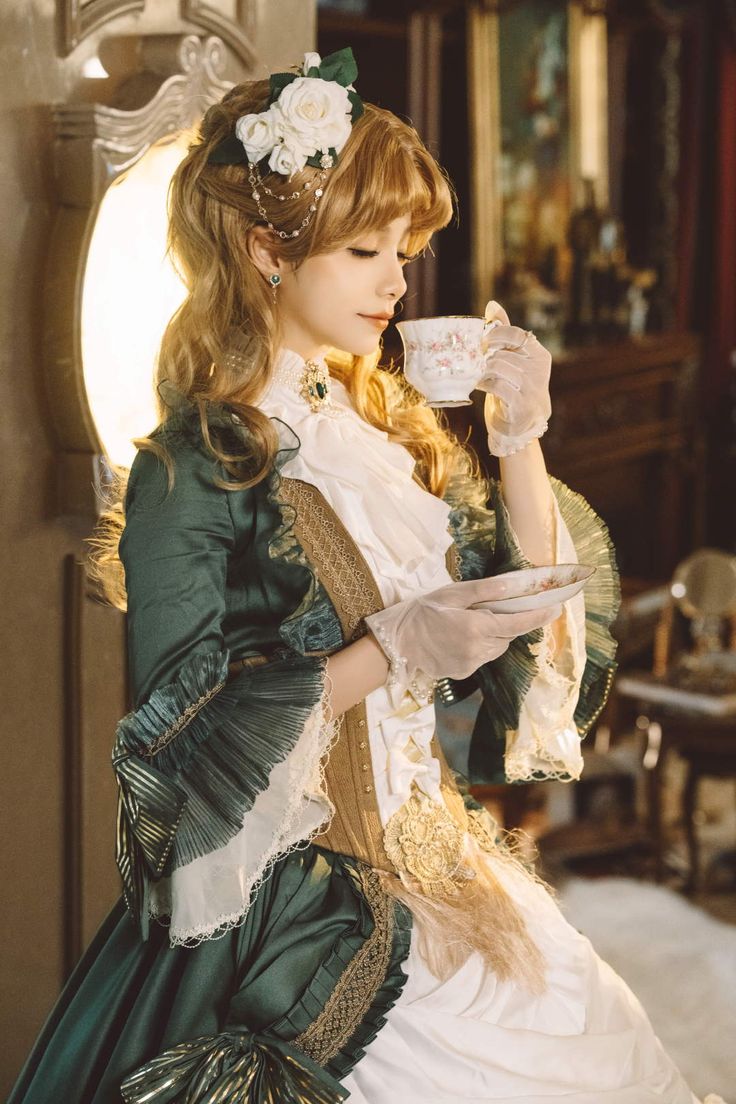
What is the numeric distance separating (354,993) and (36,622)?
2.62 feet

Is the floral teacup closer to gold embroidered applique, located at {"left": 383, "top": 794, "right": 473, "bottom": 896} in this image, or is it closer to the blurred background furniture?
gold embroidered applique, located at {"left": 383, "top": 794, "right": 473, "bottom": 896}

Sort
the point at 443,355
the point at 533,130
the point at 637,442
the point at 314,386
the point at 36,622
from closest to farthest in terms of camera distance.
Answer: the point at 443,355
the point at 314,386
the point at 36,622
the point at 533,130
the point at 637,442

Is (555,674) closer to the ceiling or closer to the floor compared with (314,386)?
closer to the floor

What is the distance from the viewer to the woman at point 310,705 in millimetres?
1461

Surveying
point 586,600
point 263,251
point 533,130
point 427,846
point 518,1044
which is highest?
point 533,130

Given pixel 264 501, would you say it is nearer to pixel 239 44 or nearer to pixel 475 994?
pixel 475 994

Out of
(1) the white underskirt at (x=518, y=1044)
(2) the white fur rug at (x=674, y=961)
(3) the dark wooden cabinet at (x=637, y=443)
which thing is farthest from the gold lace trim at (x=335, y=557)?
(3) the dark wooden cabinet at (x=637, y=443)

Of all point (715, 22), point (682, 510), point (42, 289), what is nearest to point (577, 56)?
point (715, 22)

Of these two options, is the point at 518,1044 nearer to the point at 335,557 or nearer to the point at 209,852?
the point at 209,852

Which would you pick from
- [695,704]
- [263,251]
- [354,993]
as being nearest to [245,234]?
[263,251]

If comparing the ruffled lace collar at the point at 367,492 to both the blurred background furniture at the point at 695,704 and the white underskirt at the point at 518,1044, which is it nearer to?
the white underskirt at the point at 518,1044

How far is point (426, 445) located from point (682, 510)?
4.83 m

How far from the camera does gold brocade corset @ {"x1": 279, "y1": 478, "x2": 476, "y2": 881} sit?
1.61 m

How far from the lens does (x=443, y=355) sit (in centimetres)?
159
